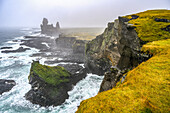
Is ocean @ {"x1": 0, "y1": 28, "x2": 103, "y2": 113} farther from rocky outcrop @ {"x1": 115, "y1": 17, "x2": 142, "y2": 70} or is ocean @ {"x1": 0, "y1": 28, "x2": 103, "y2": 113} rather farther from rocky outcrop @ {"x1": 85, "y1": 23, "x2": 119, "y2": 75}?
rocky outcrop @ {"x1": 115, "y1": 17, "x2": 142, "y2": 70}

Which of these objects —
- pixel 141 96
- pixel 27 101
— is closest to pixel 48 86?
pixel 27 101

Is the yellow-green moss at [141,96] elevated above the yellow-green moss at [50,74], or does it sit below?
above

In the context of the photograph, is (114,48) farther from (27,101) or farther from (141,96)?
(27,101)

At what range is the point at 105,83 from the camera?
16797 mm

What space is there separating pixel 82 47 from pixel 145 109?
219ft

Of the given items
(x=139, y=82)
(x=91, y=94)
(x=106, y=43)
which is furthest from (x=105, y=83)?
(x=106, y=43)

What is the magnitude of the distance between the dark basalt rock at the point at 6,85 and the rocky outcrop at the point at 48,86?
9314 millimetres

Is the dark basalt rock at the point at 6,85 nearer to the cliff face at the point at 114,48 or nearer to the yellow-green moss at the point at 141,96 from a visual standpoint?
the cliff face at the point at 114,48

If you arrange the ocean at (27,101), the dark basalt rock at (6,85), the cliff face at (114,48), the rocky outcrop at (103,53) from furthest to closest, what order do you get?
1. the rocky outcrop at (103,53)
2. the dark basalt rock at (6,85)
3. the ocean at (27,101)
4. the cliff face at (114,48)

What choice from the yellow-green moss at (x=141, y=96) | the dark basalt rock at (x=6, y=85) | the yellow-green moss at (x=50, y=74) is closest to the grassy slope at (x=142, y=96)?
the yellow-green moss at (x=141, y=96)

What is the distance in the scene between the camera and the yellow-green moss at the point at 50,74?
26.8 metres

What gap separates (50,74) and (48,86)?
4092mm

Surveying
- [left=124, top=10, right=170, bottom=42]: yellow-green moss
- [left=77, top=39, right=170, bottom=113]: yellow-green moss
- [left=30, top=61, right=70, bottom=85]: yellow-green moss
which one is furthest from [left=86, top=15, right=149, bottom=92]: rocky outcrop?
[left=30, top=61, right=70, bottom=85]: yellow-green moss

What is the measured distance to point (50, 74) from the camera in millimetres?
28641
